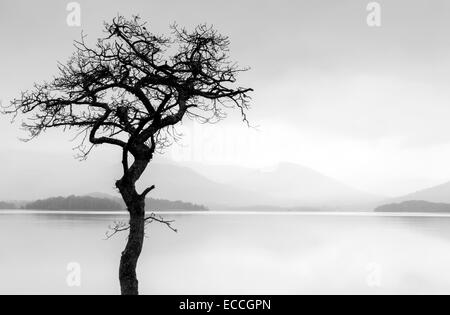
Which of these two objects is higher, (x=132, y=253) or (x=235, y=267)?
(x=132, y=253)

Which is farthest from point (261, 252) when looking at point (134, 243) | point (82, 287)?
point (134, 243)

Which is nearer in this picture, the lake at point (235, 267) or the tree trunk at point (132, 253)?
the tree trunk at point (132, 253)

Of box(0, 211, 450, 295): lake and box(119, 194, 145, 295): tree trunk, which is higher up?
box(119, 194, 145, 295): tree trunk

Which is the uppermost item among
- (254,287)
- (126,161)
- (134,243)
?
(126,161)

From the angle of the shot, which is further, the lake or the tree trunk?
the lake

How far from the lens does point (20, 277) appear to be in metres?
30.7

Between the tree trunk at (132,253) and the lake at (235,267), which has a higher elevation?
the tree trunk at (132,253)

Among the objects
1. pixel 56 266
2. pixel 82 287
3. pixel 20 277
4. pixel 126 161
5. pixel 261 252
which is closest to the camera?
pixel 126 161

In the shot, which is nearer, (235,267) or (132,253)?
(132,253)
